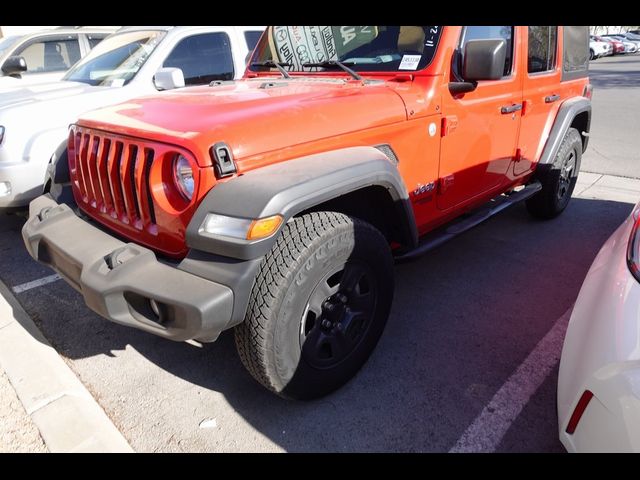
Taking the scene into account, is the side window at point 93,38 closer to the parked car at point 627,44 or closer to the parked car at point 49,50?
the parked car at point 49,50

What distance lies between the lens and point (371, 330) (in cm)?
245

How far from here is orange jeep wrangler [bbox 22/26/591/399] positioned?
182 centimetres

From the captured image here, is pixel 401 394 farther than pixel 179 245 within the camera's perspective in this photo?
Yes

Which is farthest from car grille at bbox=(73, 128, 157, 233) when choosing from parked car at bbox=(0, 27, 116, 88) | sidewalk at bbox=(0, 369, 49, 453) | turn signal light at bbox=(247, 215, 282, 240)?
parked car at bbox=(0, 27, 116, 88)

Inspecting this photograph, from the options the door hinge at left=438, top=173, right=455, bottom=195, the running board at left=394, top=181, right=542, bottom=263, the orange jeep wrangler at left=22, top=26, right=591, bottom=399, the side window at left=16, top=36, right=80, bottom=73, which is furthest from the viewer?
the side window at left=16, top=36, right=80, bottom=73

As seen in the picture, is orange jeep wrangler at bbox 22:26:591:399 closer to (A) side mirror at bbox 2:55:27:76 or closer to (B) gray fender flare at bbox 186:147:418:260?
(B) gray fender flare at bbox 186:147:418:260

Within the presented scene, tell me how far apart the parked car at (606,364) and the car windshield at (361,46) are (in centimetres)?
152

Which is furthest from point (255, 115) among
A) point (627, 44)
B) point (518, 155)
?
point (627, 44)

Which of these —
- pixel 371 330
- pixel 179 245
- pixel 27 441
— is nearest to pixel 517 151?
pixel 371 330

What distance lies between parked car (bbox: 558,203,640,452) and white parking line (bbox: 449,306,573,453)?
556 mm

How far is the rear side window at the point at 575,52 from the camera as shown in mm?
Result: 3961

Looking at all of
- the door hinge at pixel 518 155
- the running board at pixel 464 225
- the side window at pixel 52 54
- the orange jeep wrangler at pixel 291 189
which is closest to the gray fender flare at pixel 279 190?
the orange jeep wrangler at pixel 291 189

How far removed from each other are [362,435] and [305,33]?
8.02 ft
